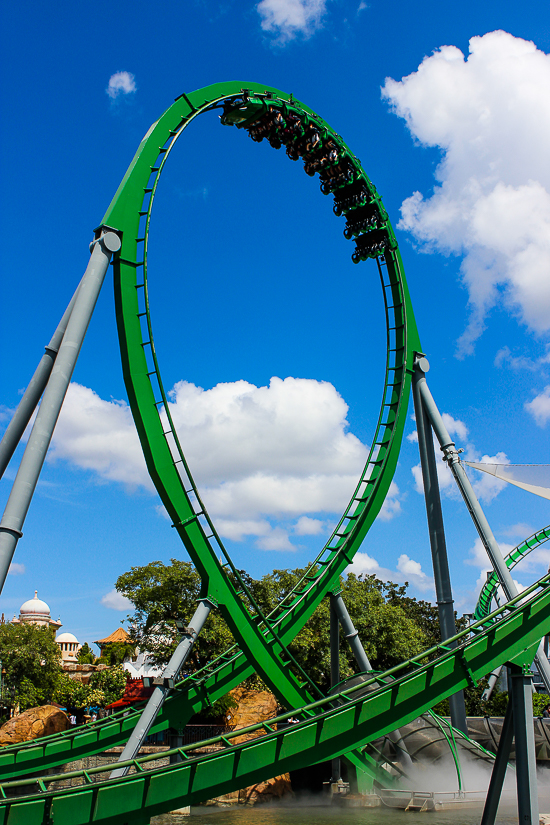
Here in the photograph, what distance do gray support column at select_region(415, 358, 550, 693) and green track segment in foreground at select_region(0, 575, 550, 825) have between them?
5.47 m

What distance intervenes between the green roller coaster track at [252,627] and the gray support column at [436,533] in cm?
84

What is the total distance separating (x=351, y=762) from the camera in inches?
631

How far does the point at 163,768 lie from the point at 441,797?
352 inches

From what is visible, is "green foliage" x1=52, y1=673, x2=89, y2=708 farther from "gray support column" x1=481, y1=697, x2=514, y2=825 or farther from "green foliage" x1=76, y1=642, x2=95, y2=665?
"green foliage" x1=76, y1=642, x2=95, y2=665

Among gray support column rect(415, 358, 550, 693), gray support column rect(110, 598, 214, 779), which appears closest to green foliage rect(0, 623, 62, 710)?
gray support column rect(110, 598, 214, 779)

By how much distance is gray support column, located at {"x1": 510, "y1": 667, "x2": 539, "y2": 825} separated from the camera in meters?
8.73

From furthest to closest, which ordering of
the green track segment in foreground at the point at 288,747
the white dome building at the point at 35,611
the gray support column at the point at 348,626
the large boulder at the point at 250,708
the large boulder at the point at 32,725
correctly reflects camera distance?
the white dome building at the point at 35,611
the large boulder at the point at 250,708
the large boulder at the point at 32,725
the gray support column at the point at 348,626
the green track segment in foreground at the point at 288,747

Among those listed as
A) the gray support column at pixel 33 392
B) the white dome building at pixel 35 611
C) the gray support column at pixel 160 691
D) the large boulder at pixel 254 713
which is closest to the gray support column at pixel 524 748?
the gray support column at pixel 160 691

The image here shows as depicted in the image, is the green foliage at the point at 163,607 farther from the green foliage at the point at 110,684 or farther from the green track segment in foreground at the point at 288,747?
the green track segment in foreground at the point at 288,747

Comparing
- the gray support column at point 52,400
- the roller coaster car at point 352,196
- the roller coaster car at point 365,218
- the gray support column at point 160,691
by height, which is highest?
the roller coaster car at point 352,196

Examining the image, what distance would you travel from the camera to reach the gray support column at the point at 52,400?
9172 mm

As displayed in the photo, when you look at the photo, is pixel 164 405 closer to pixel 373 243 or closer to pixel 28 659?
pixel 373 243

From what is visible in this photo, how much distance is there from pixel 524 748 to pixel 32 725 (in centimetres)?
2404

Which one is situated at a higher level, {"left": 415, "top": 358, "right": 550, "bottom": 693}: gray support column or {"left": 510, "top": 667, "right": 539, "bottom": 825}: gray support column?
{"left": 415, "top": 358, "right": 550, "bottom": 693}: gray support column
